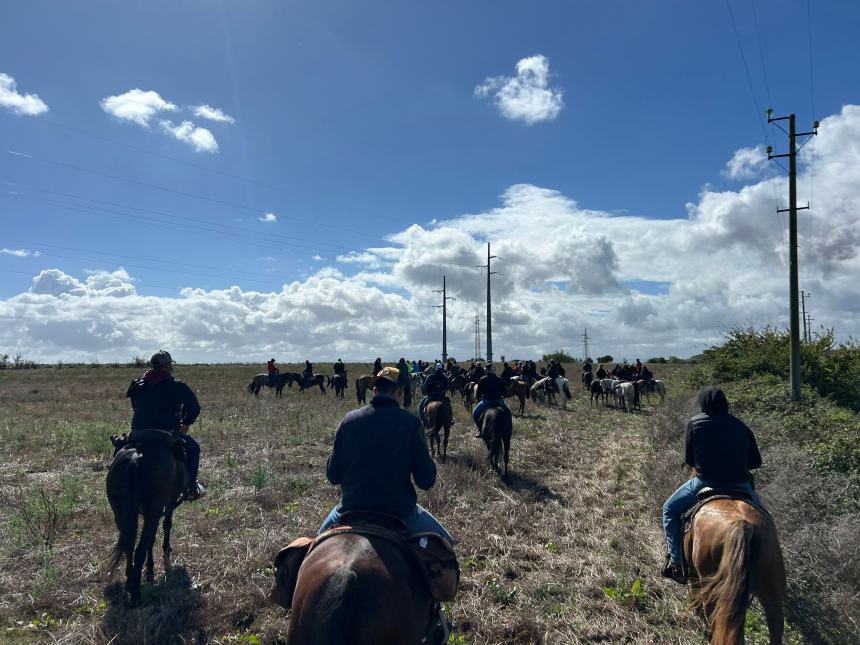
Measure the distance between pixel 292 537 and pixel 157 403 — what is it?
8.10 ft

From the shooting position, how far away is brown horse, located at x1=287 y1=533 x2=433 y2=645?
270 centimetres

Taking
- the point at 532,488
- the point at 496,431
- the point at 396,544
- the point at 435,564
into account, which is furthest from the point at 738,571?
the point at 496,431

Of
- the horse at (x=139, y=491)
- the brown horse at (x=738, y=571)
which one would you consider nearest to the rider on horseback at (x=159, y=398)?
the horse at (x=139, y=491)

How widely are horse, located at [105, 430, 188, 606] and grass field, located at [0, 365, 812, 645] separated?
0.43 meters

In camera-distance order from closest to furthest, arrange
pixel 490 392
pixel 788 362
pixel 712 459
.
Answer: pixel 712 459, pixel 490 392, pixel 788 362

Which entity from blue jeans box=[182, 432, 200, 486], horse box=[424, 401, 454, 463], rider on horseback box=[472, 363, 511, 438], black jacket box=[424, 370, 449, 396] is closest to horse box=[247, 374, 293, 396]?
black jacket box=[424, 370, 449, 396]

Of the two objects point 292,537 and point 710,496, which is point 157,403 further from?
point 710,496

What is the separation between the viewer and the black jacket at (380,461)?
3709 millimetres

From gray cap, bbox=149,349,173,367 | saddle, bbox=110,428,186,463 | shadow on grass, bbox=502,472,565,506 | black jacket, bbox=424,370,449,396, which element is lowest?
shadow on grass, bbox=502,472,565,506

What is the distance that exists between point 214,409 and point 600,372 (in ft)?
59.2

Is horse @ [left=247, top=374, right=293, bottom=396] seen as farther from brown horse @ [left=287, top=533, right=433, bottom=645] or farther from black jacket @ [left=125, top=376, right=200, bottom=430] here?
brown horse @ [left=287, top=533, right=433, bottom=645]

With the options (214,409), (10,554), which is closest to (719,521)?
(10,554)

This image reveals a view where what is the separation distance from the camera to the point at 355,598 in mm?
2762

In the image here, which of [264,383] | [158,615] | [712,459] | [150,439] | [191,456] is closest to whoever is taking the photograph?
[712,459]
